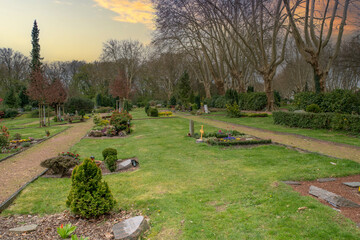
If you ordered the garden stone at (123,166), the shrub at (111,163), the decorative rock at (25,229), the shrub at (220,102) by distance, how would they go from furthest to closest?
the shrub at (220,102), the garden stone at (123,166), the shrub at (111,163), the decorative rock at (25,229)

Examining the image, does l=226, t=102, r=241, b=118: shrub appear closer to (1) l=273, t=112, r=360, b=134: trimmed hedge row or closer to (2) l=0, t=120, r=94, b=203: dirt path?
(1) l=273, t=112, r=360, b=134: trimmed hedge row

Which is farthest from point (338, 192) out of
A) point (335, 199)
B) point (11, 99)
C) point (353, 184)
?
point (11, 99)

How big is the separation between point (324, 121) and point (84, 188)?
13.3 m

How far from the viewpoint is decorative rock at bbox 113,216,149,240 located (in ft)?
11.6

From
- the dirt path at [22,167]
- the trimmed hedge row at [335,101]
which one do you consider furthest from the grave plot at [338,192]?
the trimmed hedge row at [335,101]

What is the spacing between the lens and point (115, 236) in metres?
3.53

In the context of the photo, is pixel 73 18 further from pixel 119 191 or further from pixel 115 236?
pixel 115 236

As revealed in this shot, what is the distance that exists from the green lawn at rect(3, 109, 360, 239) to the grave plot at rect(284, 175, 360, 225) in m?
0.23

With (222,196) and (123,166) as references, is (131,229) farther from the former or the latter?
(123,166)

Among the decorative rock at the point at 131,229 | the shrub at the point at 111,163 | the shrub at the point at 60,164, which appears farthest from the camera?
the shrub at the point at 111,163

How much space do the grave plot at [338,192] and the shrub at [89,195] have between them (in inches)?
150

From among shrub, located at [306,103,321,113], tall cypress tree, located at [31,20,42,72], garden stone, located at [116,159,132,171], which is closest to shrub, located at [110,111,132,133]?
garden stone, located at [116,159,132,171]

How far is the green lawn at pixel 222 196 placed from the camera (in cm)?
363

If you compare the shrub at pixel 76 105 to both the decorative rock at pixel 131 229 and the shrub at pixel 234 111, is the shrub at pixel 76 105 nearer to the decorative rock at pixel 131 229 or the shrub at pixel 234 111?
the shrub at pixel 234 111
